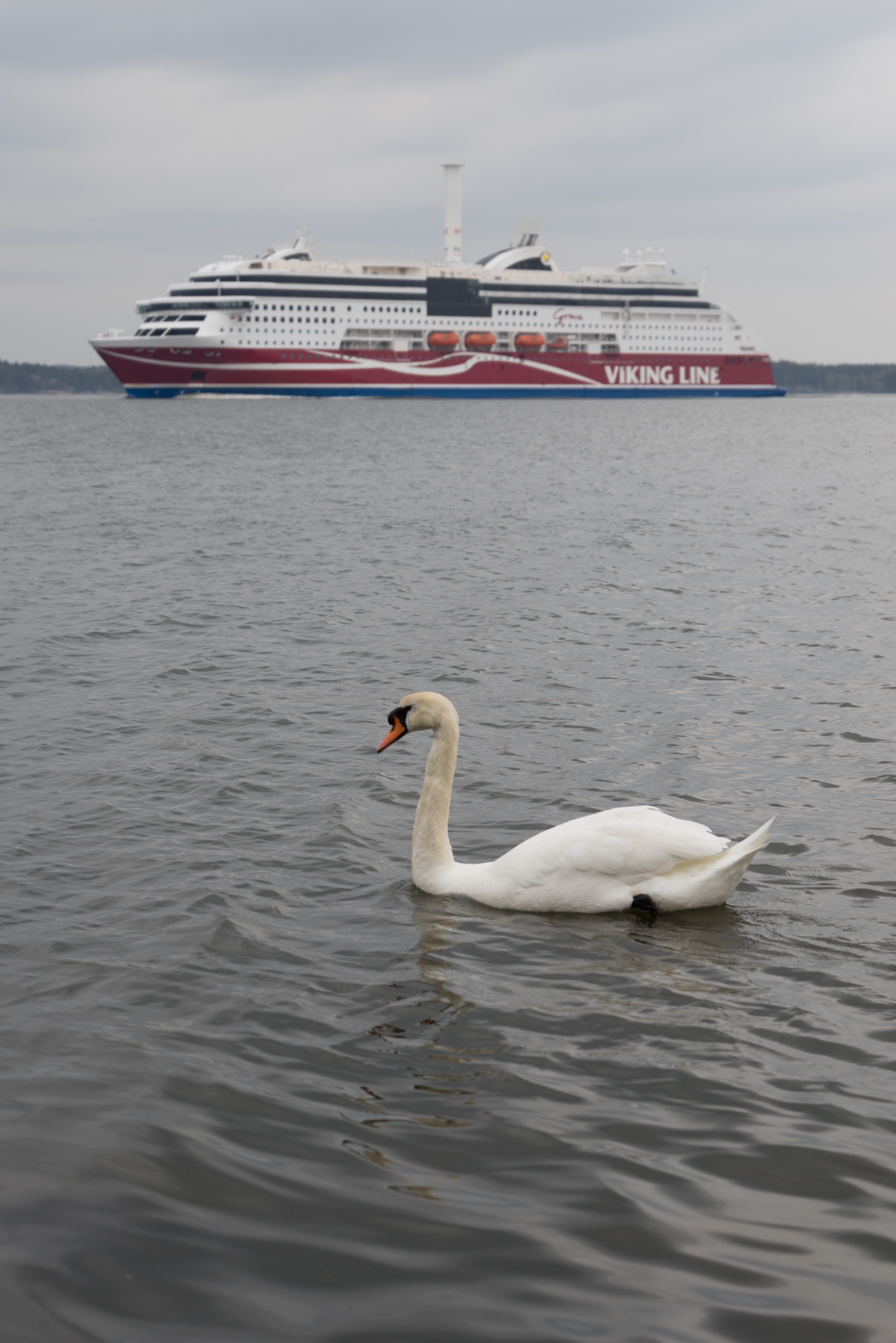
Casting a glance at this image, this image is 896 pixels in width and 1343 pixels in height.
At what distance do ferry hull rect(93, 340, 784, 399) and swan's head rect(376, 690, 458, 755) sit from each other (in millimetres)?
85072

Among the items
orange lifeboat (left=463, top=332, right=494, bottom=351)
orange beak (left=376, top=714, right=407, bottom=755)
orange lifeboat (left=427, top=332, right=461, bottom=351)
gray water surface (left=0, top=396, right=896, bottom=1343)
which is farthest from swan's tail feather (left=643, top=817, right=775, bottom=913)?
orange lifeboat (left=463, top=332, right=494, bottom=351)

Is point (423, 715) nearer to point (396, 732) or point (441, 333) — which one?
point (396, 732)

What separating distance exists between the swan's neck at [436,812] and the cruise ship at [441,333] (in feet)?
279

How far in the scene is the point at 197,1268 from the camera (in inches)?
132

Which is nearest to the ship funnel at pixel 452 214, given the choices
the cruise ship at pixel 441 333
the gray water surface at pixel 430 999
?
the cruise ship at pixel 441 333

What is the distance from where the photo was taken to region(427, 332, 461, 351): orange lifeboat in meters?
96.6

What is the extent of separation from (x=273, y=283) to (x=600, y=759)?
89.3m

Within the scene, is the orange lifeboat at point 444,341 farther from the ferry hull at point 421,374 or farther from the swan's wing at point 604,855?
the swan's wing at point 604,855

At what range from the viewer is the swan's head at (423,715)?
21.1ft

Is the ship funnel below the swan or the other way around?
the other way around

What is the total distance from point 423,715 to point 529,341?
98.0m

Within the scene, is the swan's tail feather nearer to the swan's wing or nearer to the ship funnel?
the swan's wing

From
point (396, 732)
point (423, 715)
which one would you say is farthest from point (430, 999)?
point (423, 715)

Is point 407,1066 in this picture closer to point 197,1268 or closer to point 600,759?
point 197,1268
